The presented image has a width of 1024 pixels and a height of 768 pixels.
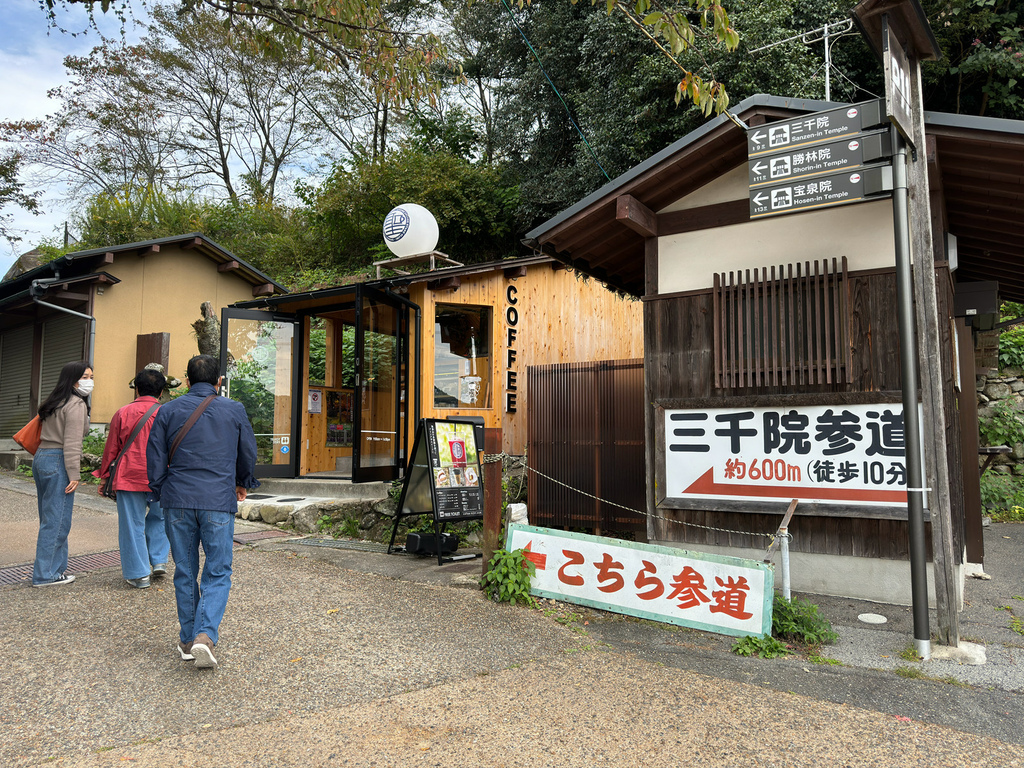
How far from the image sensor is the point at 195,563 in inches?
161

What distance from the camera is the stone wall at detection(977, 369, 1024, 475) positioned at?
37.6 feet

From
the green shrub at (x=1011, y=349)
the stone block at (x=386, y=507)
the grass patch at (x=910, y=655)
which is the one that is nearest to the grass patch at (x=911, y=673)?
the grass patch at (x=910, y=655)

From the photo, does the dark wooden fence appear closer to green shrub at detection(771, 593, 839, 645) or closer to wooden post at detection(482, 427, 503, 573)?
wooden post at detection(482, 427, 503, 573)

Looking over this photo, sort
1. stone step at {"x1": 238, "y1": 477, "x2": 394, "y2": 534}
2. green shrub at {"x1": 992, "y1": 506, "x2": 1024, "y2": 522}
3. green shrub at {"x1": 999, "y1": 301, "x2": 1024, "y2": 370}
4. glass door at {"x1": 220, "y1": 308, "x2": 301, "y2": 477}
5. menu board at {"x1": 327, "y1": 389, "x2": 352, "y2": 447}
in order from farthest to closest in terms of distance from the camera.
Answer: green shrub at {"x1": 999, "y1": 301, "x2": 1024, "y2": 370} → menu board at {"x1": 327, "y1": 389, "x2": 352, "y2": 447} → green shrub at {"x1": 992, "y1": 506, "x2": 1024, "y2": 522} → glass door at {"x1": 220, "y1": 308, "x2": 301, "y2": 477} → stone step at {"x1": 238, "y1": 477, "x2": 394, "y2": 534}

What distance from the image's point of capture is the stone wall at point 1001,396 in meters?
11.5

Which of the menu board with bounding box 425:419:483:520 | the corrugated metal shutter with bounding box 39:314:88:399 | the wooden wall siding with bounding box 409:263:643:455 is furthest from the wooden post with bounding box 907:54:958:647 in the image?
the corrugated metal shutter with bounding box 39:314:88:399

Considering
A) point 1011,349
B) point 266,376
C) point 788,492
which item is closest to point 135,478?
point 266,376

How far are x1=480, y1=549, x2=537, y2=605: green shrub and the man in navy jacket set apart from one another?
224 cm

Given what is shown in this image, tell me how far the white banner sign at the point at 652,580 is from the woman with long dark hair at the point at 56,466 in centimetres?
356

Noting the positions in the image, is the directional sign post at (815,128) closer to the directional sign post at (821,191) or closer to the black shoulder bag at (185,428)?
the directional sign post at (821,191)

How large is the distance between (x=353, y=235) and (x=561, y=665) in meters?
20.8

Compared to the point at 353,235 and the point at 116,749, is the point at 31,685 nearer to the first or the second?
the point at 116,749

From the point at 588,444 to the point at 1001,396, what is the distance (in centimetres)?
774

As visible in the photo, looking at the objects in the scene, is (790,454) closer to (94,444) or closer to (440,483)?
(440,483)
